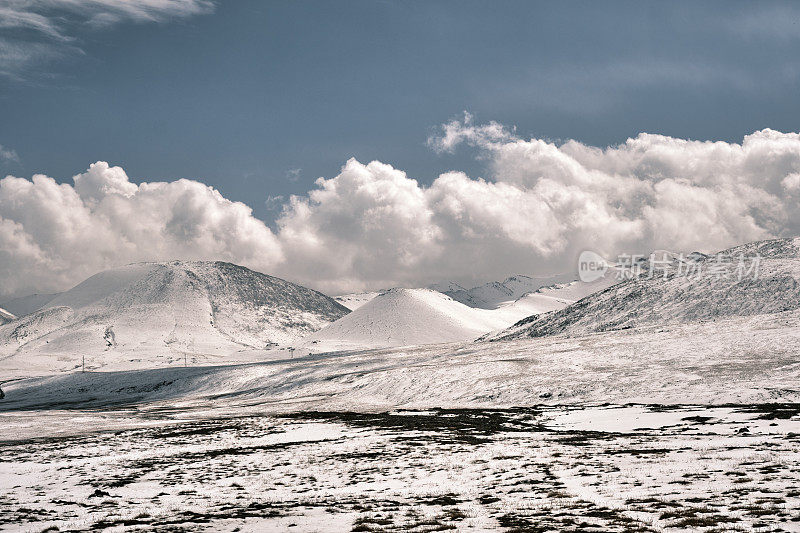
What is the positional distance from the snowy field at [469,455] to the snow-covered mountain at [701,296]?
59498 millimetres

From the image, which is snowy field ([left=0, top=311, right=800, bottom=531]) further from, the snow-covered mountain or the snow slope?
the snow-covered mountain

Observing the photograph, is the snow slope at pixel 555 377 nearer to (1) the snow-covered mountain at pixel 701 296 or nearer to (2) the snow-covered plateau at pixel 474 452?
(2) the snow-covered plateau at pixel 474 452

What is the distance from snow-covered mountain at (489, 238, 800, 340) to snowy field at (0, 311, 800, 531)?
59.5 m

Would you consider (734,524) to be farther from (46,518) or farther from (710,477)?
(46,518)

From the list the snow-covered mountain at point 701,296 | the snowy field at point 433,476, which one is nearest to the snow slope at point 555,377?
the snowy field at point 433,476

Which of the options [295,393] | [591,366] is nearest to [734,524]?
[591,366]

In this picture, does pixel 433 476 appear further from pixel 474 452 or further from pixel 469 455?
pixel 474 452

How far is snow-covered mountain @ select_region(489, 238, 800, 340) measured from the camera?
14888 centimetres

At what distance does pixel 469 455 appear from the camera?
118ft

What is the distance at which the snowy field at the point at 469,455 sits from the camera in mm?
21375

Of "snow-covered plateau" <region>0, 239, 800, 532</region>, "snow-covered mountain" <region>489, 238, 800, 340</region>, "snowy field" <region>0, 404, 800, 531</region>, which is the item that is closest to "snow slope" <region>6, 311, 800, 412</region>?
"snow-covered plateau" <region>0, 239, 800, 532</region>

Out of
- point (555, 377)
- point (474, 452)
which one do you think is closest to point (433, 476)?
point (474, 452)

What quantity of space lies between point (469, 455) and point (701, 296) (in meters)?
149

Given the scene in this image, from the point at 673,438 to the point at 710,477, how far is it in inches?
563
